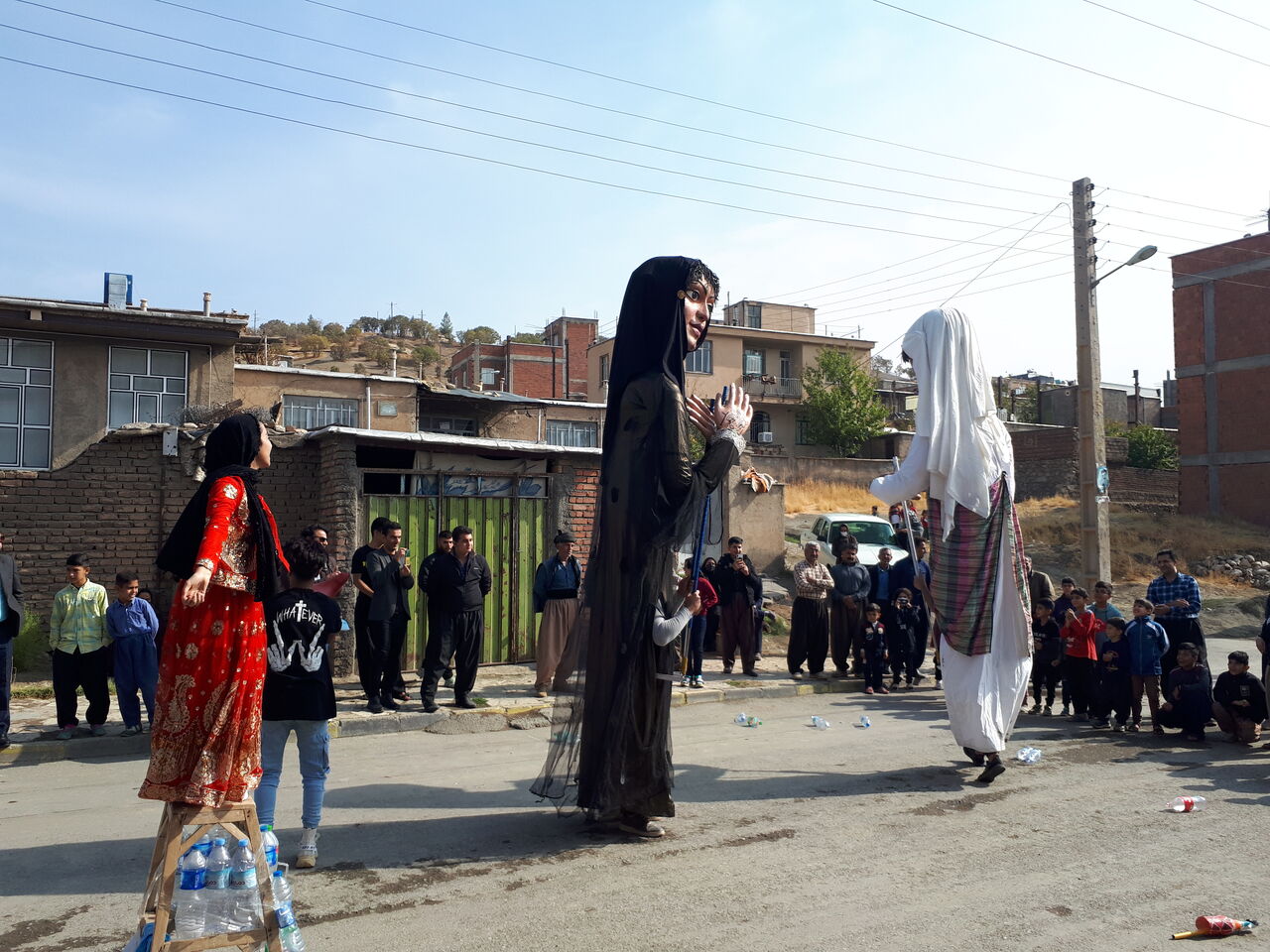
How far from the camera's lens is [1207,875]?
469 centimetres

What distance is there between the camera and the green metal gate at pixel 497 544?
1220 cm

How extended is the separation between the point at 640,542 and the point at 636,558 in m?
0.09

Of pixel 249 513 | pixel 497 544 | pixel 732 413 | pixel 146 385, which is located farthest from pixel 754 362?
pixel 249 513

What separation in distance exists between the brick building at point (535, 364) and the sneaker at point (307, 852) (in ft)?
143

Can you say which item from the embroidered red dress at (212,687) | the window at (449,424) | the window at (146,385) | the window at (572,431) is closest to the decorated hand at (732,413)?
the embroidered red dress at (212,687)

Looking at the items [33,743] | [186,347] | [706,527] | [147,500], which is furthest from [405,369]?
[706,527]

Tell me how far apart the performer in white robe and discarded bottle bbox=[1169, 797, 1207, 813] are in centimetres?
107

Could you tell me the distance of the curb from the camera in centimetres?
824

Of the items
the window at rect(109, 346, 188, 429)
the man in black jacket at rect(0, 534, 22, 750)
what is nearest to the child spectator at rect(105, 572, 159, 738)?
the man in black jacket at rect(0, 534, 22, 750)

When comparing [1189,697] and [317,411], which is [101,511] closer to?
[1189,697]

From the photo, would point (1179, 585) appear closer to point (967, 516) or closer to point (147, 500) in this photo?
point (967, 516)

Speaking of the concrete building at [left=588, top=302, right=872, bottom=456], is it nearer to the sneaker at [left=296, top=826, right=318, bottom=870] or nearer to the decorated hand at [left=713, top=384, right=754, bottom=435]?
the decorated hand at [left=713, top=384, right=754, bottom=435]

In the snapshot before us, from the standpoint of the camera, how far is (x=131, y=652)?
8766 millimetres

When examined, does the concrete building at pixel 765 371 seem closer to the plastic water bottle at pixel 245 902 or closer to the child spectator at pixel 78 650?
the child spectator at pixel 78 650
